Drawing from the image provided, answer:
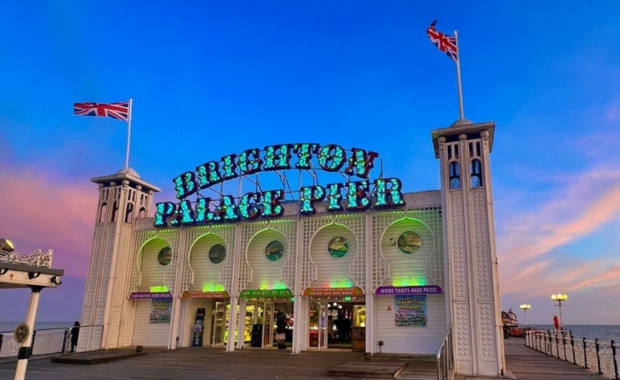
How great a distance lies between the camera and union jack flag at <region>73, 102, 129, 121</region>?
74.7ft

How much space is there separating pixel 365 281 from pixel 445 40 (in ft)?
36.8

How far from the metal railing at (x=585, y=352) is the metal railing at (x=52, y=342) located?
2180 cm

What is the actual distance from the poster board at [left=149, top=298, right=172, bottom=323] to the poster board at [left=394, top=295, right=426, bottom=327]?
12070mm

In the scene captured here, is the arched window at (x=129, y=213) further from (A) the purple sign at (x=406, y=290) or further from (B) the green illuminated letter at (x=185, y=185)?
(A) the purple sign at (x=406, y=290)

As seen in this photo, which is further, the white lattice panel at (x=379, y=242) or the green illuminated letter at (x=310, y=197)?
the green illuminated letter at (x=310, y=197)

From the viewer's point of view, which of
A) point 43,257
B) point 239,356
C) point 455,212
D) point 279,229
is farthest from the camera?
point 279,229

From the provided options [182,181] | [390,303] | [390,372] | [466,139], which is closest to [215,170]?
[182,181]

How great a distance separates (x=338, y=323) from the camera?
22188 mm

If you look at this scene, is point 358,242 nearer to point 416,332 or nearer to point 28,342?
point 416,332

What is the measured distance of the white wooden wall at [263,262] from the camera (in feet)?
70.9

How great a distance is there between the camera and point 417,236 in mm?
19359

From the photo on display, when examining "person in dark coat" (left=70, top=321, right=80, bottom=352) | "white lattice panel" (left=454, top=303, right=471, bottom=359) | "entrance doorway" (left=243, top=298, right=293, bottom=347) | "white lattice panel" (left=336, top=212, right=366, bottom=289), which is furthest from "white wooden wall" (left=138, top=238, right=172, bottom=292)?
"white lattice panel" (left=454, top=303, right=471, bottom=359)

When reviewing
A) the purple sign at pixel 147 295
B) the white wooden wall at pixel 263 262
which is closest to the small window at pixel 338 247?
the white wooden wall at pixel 263 262

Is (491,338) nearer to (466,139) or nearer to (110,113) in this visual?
(466,139)
